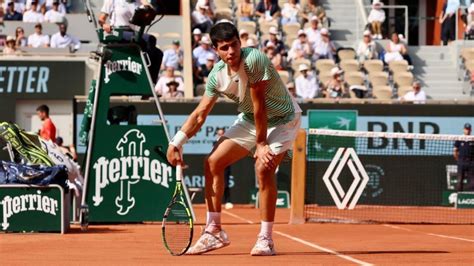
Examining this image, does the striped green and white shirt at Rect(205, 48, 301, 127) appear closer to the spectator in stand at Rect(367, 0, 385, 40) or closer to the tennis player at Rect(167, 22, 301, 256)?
the tennis player at Rect(167, 22, 301, 256)

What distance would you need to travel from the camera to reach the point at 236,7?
30750 mm

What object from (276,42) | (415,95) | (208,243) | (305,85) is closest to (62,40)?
(276,42)

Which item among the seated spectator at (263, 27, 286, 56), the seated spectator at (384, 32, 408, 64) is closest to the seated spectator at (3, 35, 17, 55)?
the seated spectator at (263, 27, 286, 56)

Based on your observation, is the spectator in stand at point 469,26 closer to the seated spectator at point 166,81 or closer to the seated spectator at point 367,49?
the seated spectator at point 367,49

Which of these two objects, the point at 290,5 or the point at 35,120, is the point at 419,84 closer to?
the point at 290,5

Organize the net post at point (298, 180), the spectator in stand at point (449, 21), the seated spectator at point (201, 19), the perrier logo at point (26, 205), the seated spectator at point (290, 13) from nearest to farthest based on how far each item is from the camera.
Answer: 1. the perrier logo at point (26, 205)
2. the net post at point (298, 180)
3. the seated spectator at point (201, 19)
4. the seated spectator at point (290, 13)
5. the spectator in stand at point (449, 21)

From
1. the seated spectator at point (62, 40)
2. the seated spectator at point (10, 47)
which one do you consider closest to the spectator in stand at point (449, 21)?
the seated spectator at point (62, 40)

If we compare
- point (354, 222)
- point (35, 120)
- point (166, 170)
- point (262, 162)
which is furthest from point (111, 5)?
point (35, 120)

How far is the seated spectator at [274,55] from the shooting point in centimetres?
2800

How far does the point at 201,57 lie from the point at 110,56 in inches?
458

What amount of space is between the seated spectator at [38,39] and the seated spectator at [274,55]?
16.0ft

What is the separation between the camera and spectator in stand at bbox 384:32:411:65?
2941 cm

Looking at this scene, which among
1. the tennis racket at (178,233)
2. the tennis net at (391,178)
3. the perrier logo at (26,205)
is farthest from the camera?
the tennis net at (391,178)

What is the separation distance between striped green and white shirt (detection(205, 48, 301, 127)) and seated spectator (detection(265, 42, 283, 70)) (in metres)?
16.5
